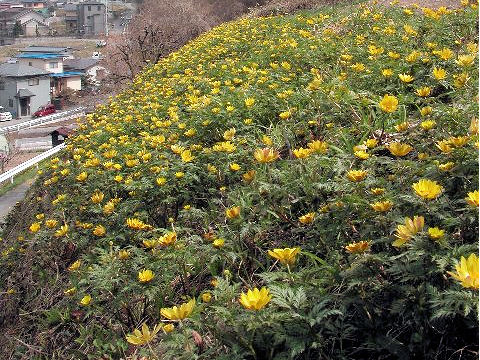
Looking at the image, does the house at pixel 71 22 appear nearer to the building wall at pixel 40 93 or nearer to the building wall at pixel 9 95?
the building wall at pixel 40 93

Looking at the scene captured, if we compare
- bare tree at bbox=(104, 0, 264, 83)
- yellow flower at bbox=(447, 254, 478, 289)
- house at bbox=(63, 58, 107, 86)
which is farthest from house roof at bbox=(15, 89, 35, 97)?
yellow flower at bbox=(447, 254, 478, 289)

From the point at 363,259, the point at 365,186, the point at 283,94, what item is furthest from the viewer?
the point at 283,94

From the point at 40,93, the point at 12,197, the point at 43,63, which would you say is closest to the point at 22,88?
the point at 40,93

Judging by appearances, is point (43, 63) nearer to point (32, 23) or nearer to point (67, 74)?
point (67, 74)

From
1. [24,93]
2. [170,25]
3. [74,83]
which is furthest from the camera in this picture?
[74,83]

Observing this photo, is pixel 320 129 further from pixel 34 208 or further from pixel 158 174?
pixel 34 208

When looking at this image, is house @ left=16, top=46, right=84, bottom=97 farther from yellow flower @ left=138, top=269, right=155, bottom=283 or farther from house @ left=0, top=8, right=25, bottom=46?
yellow flower @ left=138, top=269, right=155, bottom=283

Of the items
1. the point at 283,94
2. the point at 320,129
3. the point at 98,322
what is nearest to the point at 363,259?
the point at 98,322

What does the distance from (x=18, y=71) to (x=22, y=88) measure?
4.29ft

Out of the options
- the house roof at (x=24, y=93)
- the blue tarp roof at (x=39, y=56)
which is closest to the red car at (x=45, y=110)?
the house roof at (x=24, y=93)

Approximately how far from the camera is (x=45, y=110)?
39.0 m

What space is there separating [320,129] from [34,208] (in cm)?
296

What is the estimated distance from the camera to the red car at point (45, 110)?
126 ft

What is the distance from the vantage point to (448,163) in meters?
1.77
